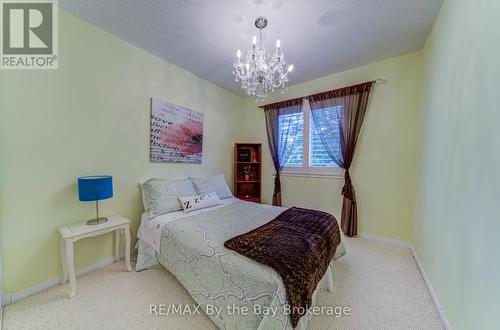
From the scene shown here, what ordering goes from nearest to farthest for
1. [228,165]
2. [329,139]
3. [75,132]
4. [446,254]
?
[446,254]
[75,132]
[329,139]
[228,165]

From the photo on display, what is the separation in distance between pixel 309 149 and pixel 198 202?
84.3 inches

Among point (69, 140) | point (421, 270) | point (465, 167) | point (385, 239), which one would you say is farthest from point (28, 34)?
point (385, 239)

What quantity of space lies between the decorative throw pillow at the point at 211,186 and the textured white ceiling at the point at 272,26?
176 centimetres

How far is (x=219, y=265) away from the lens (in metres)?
1.31

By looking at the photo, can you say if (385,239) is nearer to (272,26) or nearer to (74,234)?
(272,26)

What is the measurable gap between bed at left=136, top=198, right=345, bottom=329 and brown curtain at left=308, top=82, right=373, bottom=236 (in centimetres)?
96

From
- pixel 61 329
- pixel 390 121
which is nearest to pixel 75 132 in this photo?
pixel 61 329

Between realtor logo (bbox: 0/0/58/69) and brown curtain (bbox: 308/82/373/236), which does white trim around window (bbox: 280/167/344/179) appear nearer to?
brown curtain (bbox: 308/82/373/236)

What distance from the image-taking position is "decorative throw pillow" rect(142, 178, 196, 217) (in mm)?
2204

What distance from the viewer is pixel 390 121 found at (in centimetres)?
266

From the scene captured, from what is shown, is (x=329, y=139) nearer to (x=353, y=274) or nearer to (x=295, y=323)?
(x=353, y=274)

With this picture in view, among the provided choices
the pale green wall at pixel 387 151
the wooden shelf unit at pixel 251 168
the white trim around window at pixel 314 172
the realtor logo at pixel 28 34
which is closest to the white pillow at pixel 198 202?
the wooden shelf unit at pixel 251 168

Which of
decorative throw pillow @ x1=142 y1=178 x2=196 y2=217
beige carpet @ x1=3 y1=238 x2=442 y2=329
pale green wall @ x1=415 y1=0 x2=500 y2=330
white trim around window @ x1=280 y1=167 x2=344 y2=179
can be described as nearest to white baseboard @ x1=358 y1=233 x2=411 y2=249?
beige carpet @ x1=3 y1=238 x2=442 y2=329

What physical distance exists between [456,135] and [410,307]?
4.65 ft
